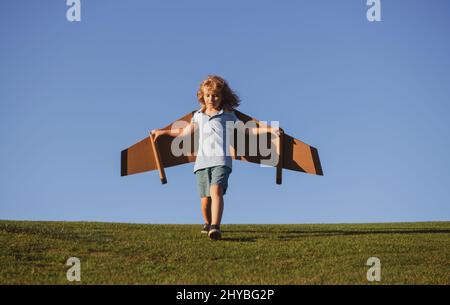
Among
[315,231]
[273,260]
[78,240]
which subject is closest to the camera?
[273,260]

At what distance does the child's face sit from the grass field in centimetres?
208

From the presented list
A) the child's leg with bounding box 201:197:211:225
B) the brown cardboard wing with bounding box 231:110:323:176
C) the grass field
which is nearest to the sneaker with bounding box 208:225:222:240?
the grass field

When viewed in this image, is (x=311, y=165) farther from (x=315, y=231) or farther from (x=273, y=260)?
(x=273, y=260)

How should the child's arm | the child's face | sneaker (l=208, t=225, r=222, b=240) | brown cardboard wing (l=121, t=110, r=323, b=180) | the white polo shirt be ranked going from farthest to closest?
brown cardboard wing (l=121, t=110, r=323, b=180)
the child's arm
the child's face
the white polo shirt
sneaker (l=208, t=225, r=222, b=240)

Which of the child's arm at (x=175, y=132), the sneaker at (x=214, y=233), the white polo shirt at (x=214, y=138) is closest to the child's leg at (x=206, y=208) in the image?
the white polo shirt at (x=214, y=138)

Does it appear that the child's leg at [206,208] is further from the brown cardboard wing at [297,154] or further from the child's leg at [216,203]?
the brown cardboard wing at [297,154]

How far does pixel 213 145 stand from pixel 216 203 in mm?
934

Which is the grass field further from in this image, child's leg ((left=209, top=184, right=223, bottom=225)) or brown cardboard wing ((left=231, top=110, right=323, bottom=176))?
brown cardboard wing ((left=231, top=110, right=323, bottom=176))

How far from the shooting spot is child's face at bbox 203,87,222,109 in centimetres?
845

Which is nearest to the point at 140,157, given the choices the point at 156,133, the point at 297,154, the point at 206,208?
the point at 156,133

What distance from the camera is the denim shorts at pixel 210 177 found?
311 inches

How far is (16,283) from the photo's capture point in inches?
204
